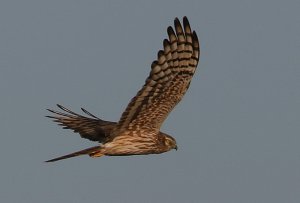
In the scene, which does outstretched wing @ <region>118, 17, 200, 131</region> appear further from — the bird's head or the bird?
the bird's head

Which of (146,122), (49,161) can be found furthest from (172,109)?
(49,161)

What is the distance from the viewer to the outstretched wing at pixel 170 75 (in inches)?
736

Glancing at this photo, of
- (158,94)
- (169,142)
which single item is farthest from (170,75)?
(169,142)

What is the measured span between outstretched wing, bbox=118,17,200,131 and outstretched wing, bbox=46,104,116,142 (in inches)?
62.1

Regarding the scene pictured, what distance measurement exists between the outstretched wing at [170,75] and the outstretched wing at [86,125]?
1.58 m

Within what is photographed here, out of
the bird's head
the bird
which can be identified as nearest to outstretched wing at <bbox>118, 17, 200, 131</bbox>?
the bird

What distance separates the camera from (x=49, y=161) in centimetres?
1797

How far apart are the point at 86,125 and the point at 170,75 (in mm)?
3225

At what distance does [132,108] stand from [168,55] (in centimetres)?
127

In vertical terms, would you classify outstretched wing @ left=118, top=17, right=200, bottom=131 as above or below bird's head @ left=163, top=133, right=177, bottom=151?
above

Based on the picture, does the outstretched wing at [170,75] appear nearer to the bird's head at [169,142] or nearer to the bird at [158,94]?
the bird at [158,94]

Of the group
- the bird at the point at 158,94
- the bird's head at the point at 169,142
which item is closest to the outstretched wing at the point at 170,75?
the bird at the point at 158,94

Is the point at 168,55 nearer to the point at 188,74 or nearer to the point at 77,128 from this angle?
the point at 188,74

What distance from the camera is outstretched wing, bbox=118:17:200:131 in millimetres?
18703
